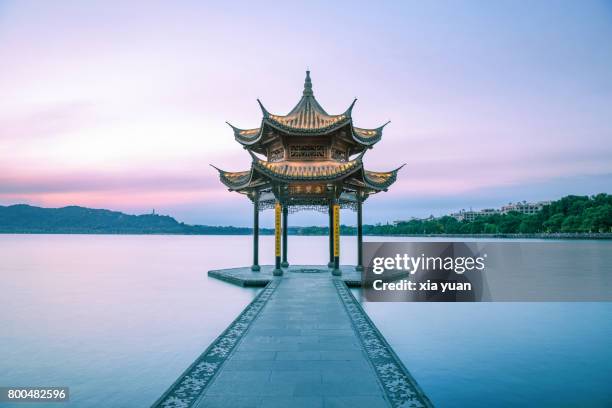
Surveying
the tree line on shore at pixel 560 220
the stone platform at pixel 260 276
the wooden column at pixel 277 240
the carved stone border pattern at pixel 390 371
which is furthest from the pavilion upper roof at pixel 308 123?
the tree line on shore at pixel 560 220

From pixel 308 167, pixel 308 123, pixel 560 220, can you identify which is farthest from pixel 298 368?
pixel 560 220

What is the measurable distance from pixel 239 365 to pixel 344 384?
6.36 feet

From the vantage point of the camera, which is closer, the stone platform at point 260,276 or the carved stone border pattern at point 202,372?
the carved stone border pattern at point 202,372

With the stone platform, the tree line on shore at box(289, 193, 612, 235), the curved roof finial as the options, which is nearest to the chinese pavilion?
the curved roof finial

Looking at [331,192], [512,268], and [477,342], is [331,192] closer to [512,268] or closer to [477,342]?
[477,342]

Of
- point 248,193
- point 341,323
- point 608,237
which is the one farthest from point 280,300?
point 608,237

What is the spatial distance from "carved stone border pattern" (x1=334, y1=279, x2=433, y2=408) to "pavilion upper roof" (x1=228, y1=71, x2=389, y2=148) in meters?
10.9

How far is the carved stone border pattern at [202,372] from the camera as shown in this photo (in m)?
5.91

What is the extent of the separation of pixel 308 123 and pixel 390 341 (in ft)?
38.8

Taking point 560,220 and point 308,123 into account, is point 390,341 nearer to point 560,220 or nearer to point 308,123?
point 308,123

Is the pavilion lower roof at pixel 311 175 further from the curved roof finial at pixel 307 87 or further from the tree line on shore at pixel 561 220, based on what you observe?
the tree line on shore at pixel 561 220

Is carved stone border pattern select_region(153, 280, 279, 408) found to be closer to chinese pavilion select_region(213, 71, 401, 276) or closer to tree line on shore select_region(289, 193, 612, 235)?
chinese pavilion select_region(213, 71, 401, 276)

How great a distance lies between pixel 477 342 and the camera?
12117mm

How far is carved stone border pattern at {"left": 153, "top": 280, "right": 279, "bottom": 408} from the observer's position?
19.4 ft
